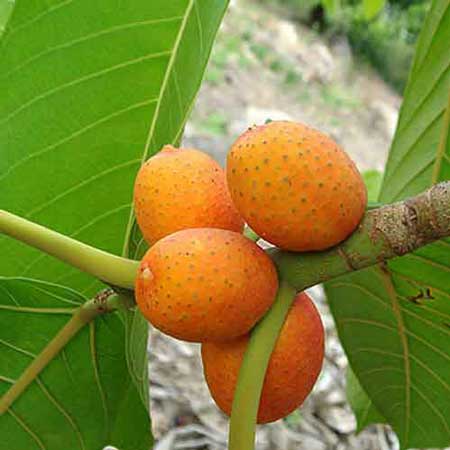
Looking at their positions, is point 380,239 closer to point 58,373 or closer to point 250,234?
point 250,234

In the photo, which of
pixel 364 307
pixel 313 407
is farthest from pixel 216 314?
pixel 313 407

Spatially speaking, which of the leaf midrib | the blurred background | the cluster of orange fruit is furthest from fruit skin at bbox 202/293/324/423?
the blurred background

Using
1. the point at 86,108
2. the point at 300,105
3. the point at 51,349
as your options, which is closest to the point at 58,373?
the point at 51,349

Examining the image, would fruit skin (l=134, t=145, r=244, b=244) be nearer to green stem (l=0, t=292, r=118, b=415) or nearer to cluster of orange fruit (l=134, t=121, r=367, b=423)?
cluster of orange fruit (l=134, t=121, r=367, b=423)

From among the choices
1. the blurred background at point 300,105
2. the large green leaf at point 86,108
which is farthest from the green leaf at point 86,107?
the blurred background at point 300,105

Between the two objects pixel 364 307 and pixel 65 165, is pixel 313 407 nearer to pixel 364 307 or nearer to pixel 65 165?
pixel 364 307

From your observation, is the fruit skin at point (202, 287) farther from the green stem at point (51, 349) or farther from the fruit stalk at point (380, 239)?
the green stem at point (51, 349)

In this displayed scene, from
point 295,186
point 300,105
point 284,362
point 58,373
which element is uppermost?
point 295,186
